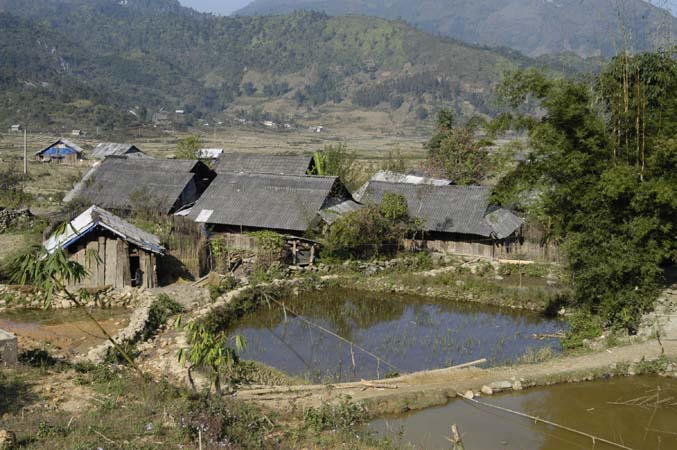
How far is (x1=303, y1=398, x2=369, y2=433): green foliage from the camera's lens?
358 inches

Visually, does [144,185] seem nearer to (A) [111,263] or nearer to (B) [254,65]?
(A) [111,263]

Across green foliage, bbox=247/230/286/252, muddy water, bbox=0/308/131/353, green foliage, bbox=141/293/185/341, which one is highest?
green foliage, bbox=247/230/286/252

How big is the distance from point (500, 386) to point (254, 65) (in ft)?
531

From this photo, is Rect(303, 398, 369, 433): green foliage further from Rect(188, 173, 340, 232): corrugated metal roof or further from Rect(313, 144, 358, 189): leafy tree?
Rect(313, 144, 358, 189): leafy tree

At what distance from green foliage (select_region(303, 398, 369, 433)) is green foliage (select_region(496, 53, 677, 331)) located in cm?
619

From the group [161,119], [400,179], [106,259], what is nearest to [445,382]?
[106,259]

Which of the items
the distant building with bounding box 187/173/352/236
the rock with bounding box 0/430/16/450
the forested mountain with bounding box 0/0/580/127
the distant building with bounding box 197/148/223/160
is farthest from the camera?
the forested mountain with bounding box 0/0/580/127

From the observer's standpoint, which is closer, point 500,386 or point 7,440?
point 7,440

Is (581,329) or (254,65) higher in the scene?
(254,65)

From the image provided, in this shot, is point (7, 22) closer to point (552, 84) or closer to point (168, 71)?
point (168, 71)

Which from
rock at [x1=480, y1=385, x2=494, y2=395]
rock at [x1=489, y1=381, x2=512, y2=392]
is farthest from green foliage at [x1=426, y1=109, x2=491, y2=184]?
rock at [x1=480, y1=385, x2=494, y2=395]

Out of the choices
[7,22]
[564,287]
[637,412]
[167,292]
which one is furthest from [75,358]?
[7,22]

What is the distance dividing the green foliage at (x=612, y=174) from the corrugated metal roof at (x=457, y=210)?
4.75 meters

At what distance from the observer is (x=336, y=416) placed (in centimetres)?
940
